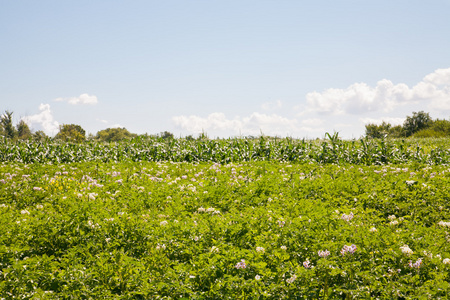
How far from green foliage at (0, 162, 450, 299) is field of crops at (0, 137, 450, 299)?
0.02 m

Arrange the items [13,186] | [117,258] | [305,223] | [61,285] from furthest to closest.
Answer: [13,186], [305,223], [117,258], [61,285]

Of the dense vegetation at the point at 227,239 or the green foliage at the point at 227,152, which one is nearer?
the dense vegetation at the point at 227,239

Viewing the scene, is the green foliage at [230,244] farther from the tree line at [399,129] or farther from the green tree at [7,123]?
the green tree at [7,123]

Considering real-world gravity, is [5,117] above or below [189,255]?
above

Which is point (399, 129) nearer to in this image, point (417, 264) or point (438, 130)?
point (438, 130)

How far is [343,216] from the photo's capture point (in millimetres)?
6004

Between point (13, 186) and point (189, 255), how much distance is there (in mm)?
7273

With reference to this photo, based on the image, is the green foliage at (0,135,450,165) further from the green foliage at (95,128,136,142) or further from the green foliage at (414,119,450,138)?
the green foliage at (95,128,136,142)

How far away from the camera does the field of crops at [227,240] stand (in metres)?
3.82

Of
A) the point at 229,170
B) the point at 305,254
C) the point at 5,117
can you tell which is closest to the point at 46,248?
the point at 305,254

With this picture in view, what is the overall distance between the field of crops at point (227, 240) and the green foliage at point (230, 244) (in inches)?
0.8

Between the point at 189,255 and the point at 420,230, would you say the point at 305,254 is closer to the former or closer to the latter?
the point at 189,255

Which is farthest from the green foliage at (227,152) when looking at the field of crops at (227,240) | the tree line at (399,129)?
the tree line at (399,129)

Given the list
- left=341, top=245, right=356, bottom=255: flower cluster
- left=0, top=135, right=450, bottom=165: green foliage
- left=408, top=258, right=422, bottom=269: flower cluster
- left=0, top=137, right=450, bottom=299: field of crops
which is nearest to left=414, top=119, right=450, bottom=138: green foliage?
left=0, top=135, right=450, bottom=165: green foliage
